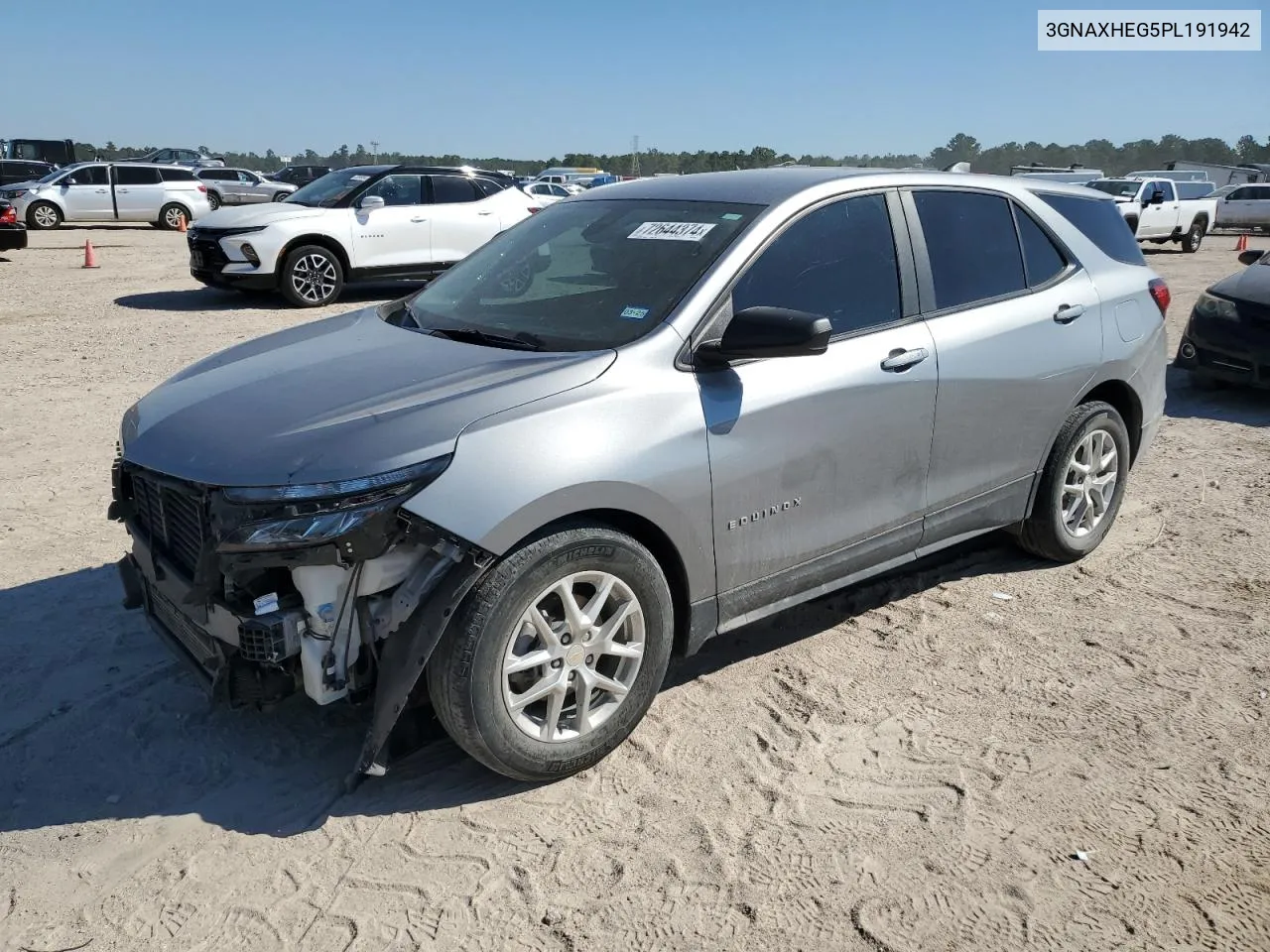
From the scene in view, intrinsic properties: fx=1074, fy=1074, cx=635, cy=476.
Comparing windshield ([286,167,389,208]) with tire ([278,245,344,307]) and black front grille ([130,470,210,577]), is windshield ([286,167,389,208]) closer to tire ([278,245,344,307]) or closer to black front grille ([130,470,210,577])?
tire ([278,245,344,307])

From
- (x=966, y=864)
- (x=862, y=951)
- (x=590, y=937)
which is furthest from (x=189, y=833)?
(x=966, y=864)

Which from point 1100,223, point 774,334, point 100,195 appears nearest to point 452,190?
point 1100,223

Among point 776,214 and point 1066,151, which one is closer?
point 776,214

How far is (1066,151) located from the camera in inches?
3095

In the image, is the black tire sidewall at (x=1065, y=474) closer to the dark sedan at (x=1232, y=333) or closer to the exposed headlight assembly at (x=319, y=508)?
the exposed headlight assembly at (x=319, y=508)

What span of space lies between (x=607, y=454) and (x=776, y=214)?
1244mm

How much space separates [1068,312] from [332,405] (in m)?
3.27

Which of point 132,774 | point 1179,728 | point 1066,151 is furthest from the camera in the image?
point 1066,151

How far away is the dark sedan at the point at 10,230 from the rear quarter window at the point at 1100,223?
18272mm

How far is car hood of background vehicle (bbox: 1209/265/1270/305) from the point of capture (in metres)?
8.84

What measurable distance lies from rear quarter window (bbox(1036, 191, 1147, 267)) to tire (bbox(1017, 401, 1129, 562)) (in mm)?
805

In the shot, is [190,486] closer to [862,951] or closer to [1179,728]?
[862,951]

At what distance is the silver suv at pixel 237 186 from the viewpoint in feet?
105

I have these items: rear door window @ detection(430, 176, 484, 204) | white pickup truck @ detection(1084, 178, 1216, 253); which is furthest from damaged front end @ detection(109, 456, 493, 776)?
white pickup truck @ detection(1084, 178, 1216, 253)
